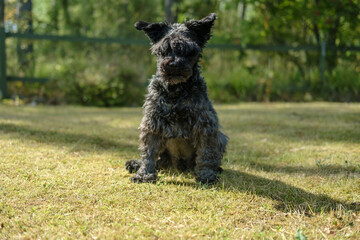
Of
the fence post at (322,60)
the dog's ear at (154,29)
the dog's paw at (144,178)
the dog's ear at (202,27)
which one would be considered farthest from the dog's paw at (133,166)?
the fence post at (322,60)

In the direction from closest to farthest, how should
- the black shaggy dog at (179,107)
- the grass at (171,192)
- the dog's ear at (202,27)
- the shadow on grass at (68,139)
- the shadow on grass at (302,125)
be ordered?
the grass at (171,192)
the black shaggy dog at (179,107)
the dog's ear at (202,27)
the shadow on grass at (68,139)
the shadow on grass at (302,125)

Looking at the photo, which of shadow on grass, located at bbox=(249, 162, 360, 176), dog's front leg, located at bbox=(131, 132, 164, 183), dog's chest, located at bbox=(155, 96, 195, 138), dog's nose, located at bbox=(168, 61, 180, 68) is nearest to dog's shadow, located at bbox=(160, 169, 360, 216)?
dog's front leg, located at bbox=(131, 132, 164, 183)

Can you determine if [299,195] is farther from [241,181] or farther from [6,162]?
[6,162]

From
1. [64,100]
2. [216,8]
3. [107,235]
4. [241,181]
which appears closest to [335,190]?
[241,181]

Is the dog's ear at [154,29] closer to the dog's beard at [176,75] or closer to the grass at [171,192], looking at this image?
the dog's beard at [176,75]

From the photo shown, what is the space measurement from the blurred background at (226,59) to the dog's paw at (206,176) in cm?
822

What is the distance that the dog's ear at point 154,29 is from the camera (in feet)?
14.1

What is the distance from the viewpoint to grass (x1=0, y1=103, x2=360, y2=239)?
3018 millimetres

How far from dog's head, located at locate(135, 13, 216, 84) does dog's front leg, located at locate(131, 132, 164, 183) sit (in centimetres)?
73

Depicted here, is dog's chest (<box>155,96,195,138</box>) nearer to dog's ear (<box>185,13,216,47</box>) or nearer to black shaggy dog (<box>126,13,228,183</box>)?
black shaggy dog (<box>126,13,228,183</box>)

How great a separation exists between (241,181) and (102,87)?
840cm

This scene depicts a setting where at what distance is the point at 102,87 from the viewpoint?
11.8 metres

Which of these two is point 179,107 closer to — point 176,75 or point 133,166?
point 176,75

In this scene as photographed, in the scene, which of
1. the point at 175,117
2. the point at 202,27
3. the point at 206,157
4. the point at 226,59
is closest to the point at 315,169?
the point at 206,157
